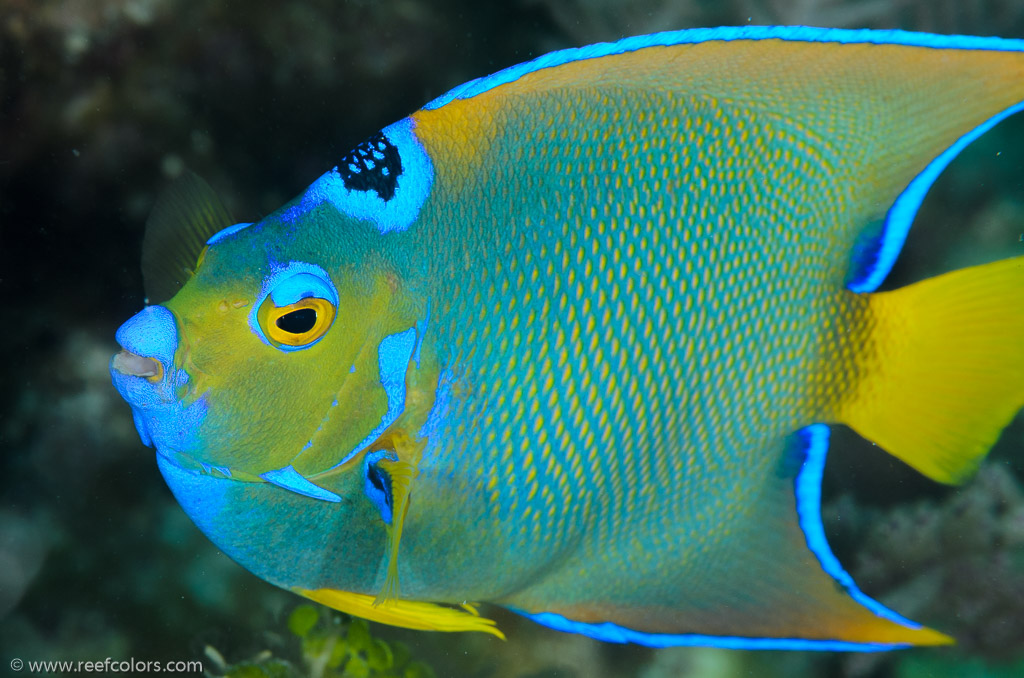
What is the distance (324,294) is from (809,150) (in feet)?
2.65

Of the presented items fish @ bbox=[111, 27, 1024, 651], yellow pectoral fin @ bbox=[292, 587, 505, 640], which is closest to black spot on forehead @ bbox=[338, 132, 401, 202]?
fish @ bbox=[111, 27, 1024, 651]

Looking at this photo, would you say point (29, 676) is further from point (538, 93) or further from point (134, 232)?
point (538, 93)

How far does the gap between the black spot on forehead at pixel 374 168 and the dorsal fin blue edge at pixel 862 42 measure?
0.32ft

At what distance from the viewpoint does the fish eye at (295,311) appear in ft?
2.73

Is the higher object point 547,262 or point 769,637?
point 547,262

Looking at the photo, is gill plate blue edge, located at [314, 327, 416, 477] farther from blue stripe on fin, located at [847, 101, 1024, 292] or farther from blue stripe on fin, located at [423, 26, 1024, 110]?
blue stripe on fin, located at [847, 101, 1024, 292]

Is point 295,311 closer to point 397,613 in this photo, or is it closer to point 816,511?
point 397,613

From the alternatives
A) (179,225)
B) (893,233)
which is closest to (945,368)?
(893,233)

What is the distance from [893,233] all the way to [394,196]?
0.81 m

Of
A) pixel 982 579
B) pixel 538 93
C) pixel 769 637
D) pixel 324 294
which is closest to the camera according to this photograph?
pixel 324 294

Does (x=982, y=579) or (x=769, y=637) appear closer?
(x=769, y=637)

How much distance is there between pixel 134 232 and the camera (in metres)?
2.00

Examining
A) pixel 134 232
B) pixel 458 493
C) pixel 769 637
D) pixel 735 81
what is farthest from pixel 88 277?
pixel 769 637

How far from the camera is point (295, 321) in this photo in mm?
841
